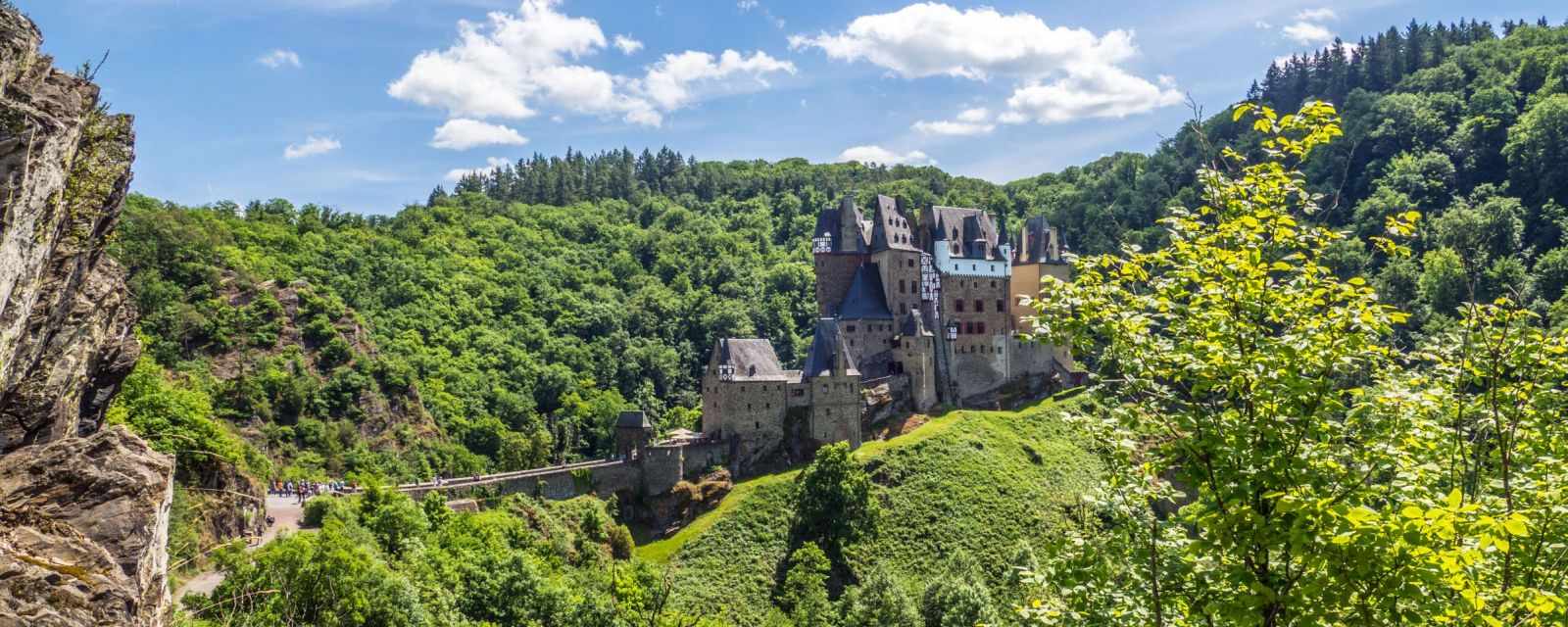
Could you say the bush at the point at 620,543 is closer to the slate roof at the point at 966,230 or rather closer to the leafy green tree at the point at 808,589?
the leafy green tree at the point at 808,589

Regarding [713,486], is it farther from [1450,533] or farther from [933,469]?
[1450,533]

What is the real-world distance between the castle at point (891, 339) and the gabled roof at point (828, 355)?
0.20 feet

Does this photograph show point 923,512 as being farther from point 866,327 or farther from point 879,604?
point 866,327

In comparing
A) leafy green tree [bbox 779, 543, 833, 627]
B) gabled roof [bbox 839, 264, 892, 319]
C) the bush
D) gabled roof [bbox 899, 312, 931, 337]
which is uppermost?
gabled roof [bbox 839, 264, 892, 319]

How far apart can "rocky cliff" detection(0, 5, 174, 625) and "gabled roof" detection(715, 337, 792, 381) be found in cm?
4526

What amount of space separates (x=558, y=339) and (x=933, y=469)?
45.0 m

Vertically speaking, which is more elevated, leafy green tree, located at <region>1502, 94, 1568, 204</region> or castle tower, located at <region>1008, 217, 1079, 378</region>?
leafy green tree, located at <region>1502, 94, 1568, 204</region>

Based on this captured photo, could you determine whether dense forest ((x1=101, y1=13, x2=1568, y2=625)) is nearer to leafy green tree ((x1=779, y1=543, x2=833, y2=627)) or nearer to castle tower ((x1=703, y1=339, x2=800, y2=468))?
leafy green tree ((x1=779, y1=543, x2=833, y2=627))

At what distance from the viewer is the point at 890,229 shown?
64625 millimetres

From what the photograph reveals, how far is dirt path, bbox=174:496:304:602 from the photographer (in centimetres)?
2842

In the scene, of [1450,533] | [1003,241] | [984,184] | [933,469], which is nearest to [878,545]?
[933,469]

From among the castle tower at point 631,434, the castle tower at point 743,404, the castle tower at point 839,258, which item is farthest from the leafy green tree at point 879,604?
the castle tower at point 839,258

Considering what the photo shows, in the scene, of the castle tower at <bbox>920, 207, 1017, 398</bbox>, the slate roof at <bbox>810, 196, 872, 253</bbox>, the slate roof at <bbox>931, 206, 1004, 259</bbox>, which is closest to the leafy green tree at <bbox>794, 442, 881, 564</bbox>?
the castle tower at <bbox>920, 207, 1017, 398</bbox>

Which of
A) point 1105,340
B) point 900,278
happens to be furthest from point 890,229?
point 1105,340
